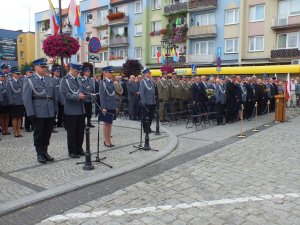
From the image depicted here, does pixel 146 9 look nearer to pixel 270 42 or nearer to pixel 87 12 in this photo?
pixel 87 12

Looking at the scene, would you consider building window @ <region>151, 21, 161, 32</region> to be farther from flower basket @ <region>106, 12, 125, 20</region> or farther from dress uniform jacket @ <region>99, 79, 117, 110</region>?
dress uniform jacket @ <region>99, 79, 117, 110</region>

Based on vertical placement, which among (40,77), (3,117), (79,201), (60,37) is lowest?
(79,201)

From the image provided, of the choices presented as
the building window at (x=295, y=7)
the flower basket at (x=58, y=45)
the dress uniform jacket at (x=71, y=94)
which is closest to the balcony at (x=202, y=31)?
the building window at (x=295, y=7)

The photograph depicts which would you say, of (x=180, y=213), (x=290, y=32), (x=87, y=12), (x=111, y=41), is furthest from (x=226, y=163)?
(x=87, y=12)

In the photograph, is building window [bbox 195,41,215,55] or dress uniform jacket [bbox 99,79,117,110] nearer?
dress uniform jacket [bbox 99,79,117,110]

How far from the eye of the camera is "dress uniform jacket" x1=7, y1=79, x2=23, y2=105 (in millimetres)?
10695

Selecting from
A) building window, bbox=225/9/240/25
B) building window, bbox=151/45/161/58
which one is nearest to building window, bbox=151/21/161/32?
building window, bbox=151/45/161/58

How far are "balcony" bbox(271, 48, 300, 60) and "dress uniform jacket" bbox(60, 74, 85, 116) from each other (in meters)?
28.0

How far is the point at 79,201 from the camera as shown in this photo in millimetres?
5230

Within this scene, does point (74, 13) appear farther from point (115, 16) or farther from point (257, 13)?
point (115, 16)

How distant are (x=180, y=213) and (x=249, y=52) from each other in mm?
32788

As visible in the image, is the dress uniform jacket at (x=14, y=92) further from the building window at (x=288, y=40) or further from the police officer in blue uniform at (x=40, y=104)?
the building window at (x=288, y=40)

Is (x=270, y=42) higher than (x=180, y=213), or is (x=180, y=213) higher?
(x=270, y=42)

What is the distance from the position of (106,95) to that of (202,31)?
3137 centimetres
